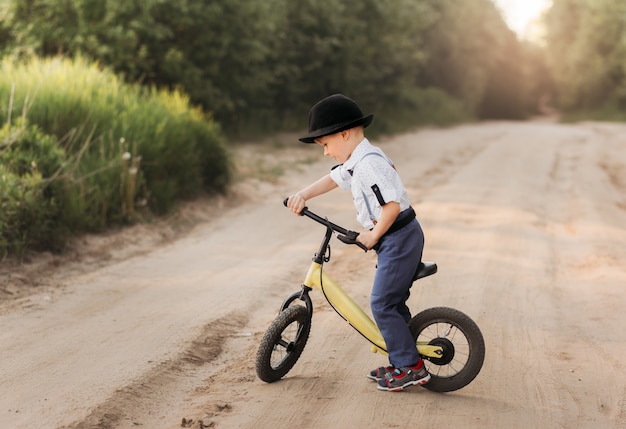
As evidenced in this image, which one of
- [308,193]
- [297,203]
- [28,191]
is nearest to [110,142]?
[28,191]

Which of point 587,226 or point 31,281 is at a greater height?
point 587,226

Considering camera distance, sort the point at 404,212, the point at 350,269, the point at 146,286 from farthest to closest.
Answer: the point at 350,269 → the point at 146,286 → the point at 404,212

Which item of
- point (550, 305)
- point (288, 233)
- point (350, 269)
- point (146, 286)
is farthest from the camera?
point (288, 233)

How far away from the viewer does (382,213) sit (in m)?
4.44

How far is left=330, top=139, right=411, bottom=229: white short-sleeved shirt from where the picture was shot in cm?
444

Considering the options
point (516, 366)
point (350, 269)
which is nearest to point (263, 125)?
point (350, 269)

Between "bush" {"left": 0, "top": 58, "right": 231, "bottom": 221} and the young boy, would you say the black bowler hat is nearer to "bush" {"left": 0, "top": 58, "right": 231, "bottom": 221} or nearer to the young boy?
the young boy

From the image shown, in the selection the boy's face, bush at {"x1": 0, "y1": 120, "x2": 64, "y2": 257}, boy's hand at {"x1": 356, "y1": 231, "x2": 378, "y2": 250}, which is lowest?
bush at {"x1": 0, "y1": 120, "x2": 64, "y2": 257}

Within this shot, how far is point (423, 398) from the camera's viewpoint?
4.74 metres

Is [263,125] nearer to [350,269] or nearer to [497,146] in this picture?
[497,146]

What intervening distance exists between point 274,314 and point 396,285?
2.06m

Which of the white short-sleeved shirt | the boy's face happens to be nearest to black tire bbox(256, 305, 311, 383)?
the white short-sleeved shirt

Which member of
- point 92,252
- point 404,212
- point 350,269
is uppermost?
point 404,212

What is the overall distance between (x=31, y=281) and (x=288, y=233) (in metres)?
3.32
